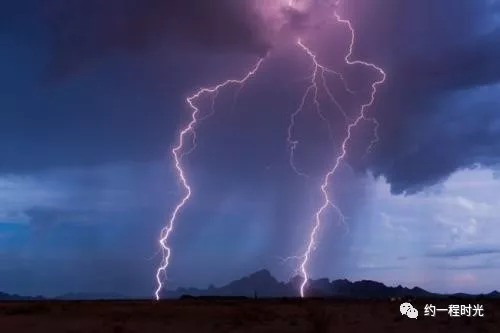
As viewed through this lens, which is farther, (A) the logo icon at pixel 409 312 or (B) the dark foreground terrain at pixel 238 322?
(A) the logo icon at pixel 409 312

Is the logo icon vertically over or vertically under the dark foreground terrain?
over

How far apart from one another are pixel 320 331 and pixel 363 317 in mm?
11560

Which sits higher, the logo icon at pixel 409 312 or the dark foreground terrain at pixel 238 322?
the logo icon at pixel 409 312

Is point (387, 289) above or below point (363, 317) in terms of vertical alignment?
above

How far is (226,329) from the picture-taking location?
128 ft

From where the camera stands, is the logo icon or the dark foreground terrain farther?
the logo icon

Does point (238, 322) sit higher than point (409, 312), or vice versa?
point (409, 312)

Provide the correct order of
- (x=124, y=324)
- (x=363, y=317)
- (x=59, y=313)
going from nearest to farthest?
1. (x=124, y=324)
2. (x=363, y=317)
3. (x=59, y=313)

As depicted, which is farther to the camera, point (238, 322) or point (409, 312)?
point (409, 312)

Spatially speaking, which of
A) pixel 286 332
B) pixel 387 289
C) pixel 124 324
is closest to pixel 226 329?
pixel 286 332

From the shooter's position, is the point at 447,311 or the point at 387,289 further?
the point at 387,289

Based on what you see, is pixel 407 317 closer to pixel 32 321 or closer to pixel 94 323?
pixel 94 323

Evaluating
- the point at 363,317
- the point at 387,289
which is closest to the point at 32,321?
the point at 363,317

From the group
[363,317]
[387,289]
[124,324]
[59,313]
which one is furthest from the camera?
[387,289]
